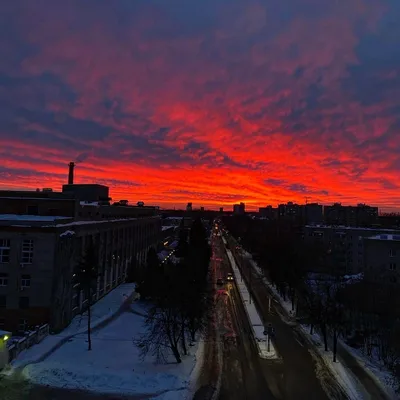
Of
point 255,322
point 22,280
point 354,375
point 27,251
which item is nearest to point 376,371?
point 354,375

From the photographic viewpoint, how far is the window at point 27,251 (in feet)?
134

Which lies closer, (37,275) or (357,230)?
(37,275)

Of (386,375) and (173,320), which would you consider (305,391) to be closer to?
(386,375)

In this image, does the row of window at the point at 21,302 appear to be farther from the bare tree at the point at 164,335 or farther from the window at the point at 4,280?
the bare tree at the point at 164,335

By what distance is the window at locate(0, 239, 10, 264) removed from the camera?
40.8 m

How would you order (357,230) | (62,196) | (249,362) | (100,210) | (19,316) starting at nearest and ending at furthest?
(249,362) → (19,316) → (62,196) → (100,210) → (357,230)

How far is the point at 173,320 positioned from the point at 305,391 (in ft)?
38.3

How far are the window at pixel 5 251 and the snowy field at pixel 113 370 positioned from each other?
11.1m

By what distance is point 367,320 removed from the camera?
146 ft

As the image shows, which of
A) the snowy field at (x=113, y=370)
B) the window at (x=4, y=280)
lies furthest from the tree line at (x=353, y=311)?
the window at (x=4, y=280)

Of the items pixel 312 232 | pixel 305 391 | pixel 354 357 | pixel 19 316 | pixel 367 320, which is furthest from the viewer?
pixel 312 232

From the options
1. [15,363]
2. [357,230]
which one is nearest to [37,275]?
[15,363]

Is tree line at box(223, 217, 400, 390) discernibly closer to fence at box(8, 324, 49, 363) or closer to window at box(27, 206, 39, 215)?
fence at box(8, 324, 49, 363)

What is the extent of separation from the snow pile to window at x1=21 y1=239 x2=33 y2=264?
9.59 m
